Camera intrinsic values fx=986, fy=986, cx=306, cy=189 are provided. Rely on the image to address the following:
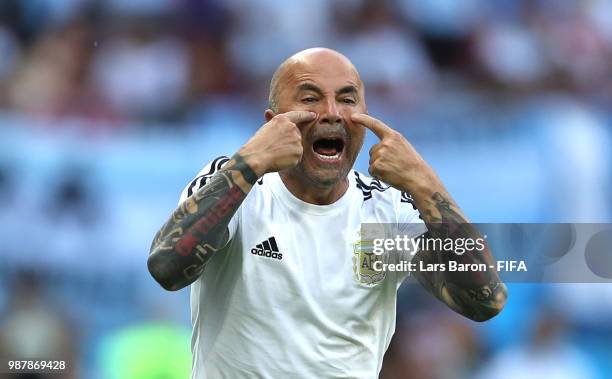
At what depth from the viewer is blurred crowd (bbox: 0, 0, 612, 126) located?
8.20m

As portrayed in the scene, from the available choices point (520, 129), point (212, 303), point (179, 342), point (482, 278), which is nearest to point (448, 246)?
point (482, 278)

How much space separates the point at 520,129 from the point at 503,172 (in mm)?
449

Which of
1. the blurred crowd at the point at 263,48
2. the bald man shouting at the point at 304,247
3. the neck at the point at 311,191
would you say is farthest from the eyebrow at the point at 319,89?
the blurred crowd at the point at 263,48

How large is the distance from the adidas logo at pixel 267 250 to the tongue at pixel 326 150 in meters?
0.42

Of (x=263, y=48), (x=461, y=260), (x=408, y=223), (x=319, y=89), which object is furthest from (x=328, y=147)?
(x=263, y=48)

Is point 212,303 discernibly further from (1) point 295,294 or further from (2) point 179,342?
(2) point 179,342

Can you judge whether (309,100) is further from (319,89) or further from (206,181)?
(206,181)

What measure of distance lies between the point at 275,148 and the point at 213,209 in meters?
0.34

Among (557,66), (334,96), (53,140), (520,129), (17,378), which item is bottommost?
(17,378)

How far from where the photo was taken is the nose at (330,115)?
391cm

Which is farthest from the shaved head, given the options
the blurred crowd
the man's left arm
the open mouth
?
the blurred crowd

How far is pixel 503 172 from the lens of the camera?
293 inches

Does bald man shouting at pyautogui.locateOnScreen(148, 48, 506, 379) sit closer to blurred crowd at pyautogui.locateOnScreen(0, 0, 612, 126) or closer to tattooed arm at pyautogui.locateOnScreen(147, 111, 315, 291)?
tattooed arm at pyautogui.locateOnScreen(147, 111, 315, 291)

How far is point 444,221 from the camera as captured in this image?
3777mm
